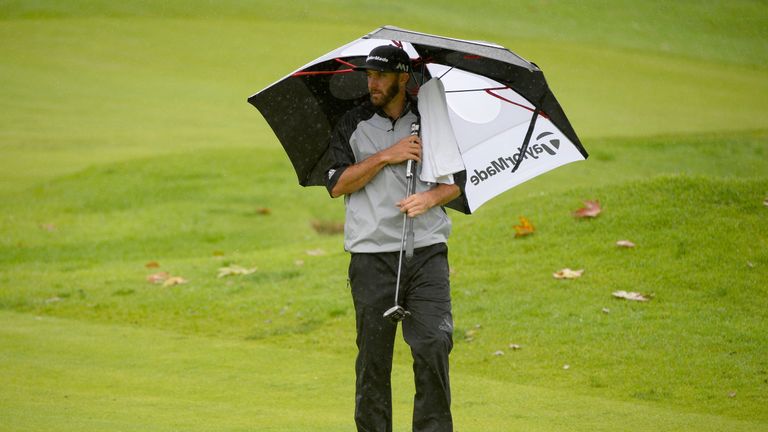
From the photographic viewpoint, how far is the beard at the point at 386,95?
515 centimetres

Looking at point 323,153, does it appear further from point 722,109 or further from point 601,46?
point 601,46

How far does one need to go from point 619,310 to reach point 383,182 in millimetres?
4377

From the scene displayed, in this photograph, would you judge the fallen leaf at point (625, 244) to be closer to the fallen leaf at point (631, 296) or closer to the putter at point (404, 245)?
the fallen leaf at point (631, 296)

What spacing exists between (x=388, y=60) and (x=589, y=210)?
626cm

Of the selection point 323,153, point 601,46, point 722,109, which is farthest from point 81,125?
point 601,46

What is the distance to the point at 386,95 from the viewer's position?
16.9ft

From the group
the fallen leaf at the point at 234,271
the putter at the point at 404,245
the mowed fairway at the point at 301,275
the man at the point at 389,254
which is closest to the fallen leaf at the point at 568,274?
the mowed fairway at the point at 301,275

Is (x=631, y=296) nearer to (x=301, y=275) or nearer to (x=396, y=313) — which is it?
(x=301, y=275)

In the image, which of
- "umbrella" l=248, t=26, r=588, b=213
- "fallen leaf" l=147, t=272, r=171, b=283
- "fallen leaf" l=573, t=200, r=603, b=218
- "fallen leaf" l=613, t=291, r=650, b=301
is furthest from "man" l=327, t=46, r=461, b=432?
"fallen leaf" l=147, t=272, r=171, b=283

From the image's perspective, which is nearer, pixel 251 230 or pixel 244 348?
pixel 244 348

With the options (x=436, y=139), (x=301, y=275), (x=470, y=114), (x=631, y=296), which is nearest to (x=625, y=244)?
(x=631, y=296)

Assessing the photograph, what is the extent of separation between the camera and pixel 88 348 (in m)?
8.62

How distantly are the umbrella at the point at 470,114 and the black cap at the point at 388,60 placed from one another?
289 mm

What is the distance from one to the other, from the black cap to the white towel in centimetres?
22
